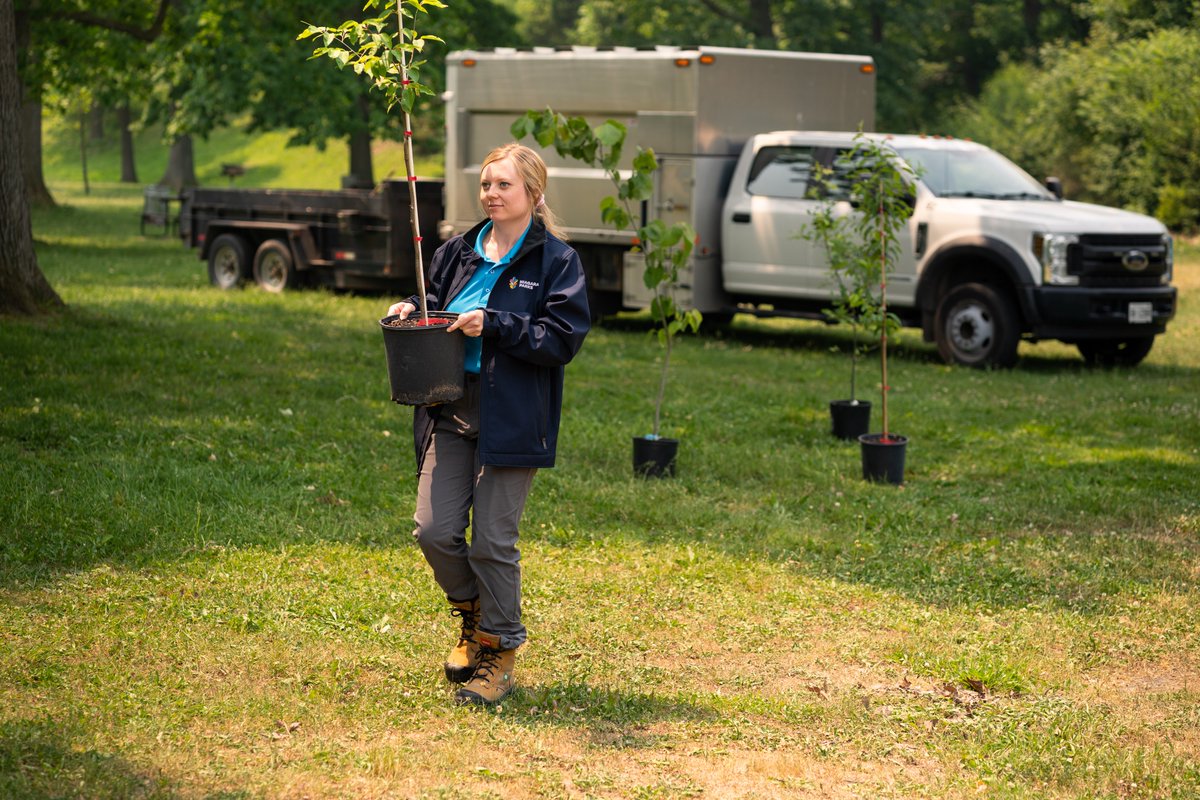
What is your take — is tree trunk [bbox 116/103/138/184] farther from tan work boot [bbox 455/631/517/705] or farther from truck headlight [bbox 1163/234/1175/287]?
tan work boot [bbox 455/631/517/705]

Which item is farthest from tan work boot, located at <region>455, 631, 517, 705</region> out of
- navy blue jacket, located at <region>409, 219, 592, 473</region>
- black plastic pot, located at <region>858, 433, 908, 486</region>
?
black plastic pot, located at <region>858, 433, 908, 486</region>

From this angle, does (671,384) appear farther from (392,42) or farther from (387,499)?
(392,42)

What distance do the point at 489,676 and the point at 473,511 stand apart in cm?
59

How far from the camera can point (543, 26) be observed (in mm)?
67562

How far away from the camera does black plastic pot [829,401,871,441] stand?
408 inches

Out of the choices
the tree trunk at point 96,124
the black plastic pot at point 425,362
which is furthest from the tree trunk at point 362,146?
the tree trunk at point 96,124

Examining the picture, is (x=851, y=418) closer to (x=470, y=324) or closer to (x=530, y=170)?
(x=530, y=170)

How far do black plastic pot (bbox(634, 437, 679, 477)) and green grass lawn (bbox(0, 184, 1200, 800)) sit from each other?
0.13m

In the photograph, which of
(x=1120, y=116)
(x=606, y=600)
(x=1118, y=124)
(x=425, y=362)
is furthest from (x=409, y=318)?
(x=1118, y=124)

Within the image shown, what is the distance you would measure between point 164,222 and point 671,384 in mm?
20440

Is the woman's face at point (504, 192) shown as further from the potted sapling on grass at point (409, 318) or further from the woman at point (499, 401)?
the potted sapling on grass at point (409, 318)

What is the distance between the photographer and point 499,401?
4.96m

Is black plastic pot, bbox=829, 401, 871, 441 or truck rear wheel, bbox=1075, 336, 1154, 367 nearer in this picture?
black plastic pot, bbox=829, 401, 871, 441

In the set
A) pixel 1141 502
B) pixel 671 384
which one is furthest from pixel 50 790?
pixel 671 384
